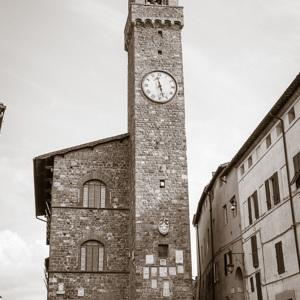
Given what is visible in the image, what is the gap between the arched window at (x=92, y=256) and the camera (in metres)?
25.3

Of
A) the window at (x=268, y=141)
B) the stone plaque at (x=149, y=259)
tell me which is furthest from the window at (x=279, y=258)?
the stone plaque at (x=149, y=259)

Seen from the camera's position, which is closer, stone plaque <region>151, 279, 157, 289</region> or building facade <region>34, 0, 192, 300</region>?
stone plaque <region>151, 279, 157, 289</region>

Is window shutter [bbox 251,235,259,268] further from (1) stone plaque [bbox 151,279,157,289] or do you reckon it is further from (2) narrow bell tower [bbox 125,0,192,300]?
(1) stone plaque [bbox 151,279,157,289]

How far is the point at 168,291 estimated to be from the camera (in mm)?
24141

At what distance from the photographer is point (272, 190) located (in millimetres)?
22703

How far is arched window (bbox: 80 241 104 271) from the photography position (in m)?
25.3

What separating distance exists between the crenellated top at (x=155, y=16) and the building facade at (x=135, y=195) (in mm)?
57

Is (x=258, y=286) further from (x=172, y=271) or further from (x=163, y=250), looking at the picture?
(x=163, y=250)

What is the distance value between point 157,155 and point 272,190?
6425 millimetres

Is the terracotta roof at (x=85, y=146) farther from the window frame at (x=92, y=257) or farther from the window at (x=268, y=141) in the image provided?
the window at (x=268, y=141)

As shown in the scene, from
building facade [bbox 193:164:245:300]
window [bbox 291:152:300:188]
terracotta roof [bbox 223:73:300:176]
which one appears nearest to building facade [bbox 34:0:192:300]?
terracotta roof [bbox 223:73:300:176]

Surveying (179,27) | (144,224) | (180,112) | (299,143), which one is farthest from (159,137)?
(299,143)

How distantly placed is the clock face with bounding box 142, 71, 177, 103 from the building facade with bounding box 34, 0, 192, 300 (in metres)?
0.05

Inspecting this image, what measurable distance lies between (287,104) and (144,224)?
28.7 feet
